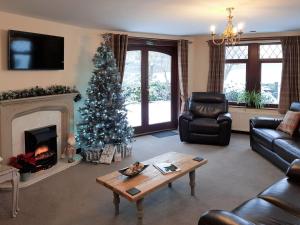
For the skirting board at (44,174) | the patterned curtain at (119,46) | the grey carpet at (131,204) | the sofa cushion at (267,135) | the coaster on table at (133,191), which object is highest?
the patterned curtain at (119,46)

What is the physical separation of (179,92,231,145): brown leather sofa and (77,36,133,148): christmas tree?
1.50 m

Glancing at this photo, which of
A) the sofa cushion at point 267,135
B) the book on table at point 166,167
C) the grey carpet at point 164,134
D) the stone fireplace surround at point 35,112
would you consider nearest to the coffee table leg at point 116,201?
the book on table at point 166,167

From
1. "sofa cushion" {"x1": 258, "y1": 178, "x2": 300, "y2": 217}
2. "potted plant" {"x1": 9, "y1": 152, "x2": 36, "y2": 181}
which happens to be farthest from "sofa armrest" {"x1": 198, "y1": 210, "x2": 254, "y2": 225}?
"potted plant" {"x1": 9, "y1": 152, "x2": 36, "y2": 181}

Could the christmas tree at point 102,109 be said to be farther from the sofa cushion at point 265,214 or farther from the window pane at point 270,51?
the window pane at point 270,51

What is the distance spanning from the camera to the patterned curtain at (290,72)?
5.59 metres

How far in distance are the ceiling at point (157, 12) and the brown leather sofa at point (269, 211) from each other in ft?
6.99

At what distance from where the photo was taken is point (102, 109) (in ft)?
14.6

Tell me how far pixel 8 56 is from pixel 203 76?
447 centimetres

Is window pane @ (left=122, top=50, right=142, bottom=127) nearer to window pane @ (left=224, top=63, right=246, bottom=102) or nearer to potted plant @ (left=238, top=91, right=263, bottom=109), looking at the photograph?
window pane @ (left=224, top=63, right=246, bottom=102)

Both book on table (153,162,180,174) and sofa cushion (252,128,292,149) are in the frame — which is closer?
book on table (153,162,180,174)

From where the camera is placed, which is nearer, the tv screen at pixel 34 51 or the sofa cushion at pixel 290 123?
the tv screen at pixel 34 51

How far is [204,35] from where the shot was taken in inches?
252

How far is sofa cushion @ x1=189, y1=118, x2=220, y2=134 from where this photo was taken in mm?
5266

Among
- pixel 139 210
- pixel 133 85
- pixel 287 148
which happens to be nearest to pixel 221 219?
pixel 139 210
